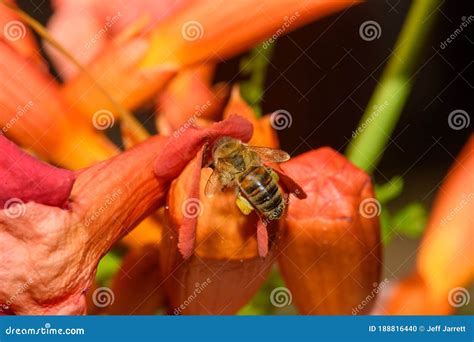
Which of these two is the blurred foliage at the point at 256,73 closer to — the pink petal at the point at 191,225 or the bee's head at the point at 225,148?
the bee's head at the point at 225,148

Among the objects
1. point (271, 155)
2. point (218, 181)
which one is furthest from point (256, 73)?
point (218, 181)

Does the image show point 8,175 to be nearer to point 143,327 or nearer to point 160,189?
point 160,189

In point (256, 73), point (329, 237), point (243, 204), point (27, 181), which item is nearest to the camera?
point (27, 181)

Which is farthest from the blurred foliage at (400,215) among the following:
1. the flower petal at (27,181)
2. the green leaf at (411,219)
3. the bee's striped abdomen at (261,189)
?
the flower petal at (27,181)

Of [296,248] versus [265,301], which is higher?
[296,248]

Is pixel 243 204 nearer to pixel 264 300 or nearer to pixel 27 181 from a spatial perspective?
pixel 264 300

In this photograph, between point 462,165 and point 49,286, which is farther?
point 462,165

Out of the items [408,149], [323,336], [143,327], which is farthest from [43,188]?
[408,149]
